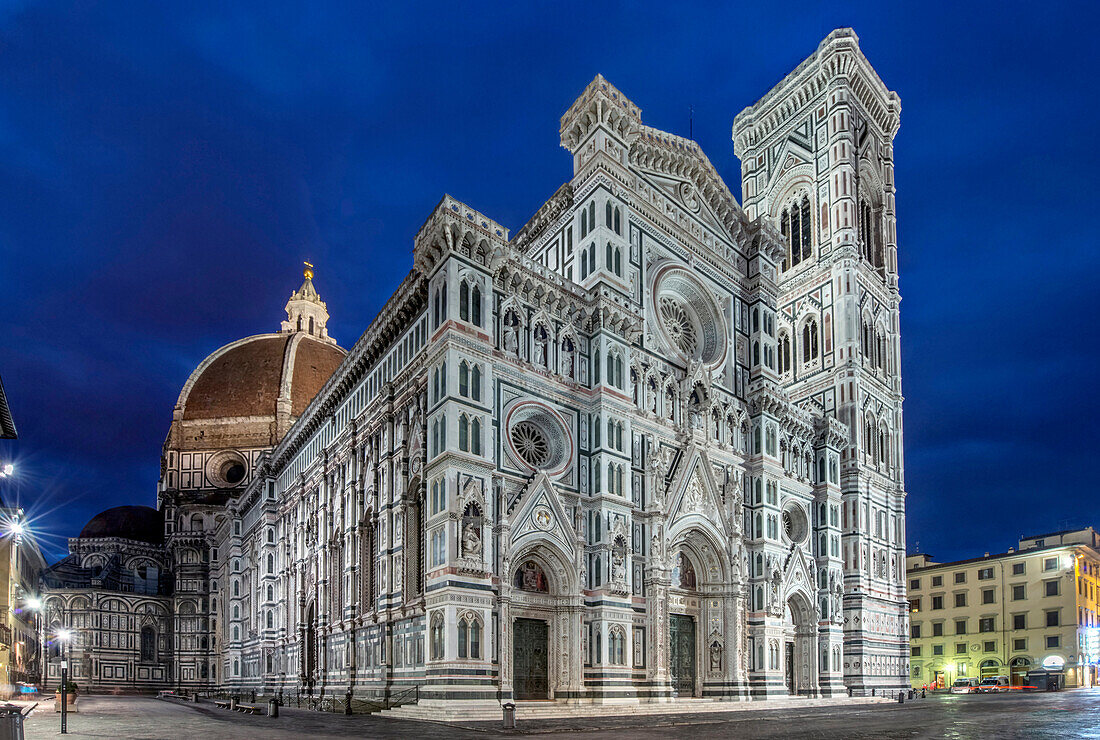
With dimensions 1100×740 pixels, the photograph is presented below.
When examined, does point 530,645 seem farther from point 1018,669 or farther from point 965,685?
point 1018,669

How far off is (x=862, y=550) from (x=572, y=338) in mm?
29272

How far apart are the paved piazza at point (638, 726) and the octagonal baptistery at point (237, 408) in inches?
2066

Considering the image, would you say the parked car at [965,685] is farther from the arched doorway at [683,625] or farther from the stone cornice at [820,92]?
the stone cornice at [820,92]

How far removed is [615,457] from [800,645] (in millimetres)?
19016

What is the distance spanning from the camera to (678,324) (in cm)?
4747

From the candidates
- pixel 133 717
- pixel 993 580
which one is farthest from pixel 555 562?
pixel 993 580

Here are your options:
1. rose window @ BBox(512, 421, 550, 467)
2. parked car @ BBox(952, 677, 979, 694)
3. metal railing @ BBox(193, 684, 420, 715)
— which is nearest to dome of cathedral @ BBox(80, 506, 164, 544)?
metal railing @ BBox(193, 684, 420, 715)

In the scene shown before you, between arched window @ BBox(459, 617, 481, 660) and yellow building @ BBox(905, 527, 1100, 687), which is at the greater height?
arched window @ BBox(459, 617, 481, 660)

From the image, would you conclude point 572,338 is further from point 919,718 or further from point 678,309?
point 919,718

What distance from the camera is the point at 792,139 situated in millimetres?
69938

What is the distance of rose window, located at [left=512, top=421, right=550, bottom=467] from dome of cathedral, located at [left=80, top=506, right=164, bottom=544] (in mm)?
60128

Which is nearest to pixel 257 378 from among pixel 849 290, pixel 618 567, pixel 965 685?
pixel 849 290

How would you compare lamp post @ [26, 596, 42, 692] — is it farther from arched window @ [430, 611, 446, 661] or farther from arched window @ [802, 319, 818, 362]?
arched window @ [802, 319, 818, 362]

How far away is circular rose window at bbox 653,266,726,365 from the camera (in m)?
46.9
